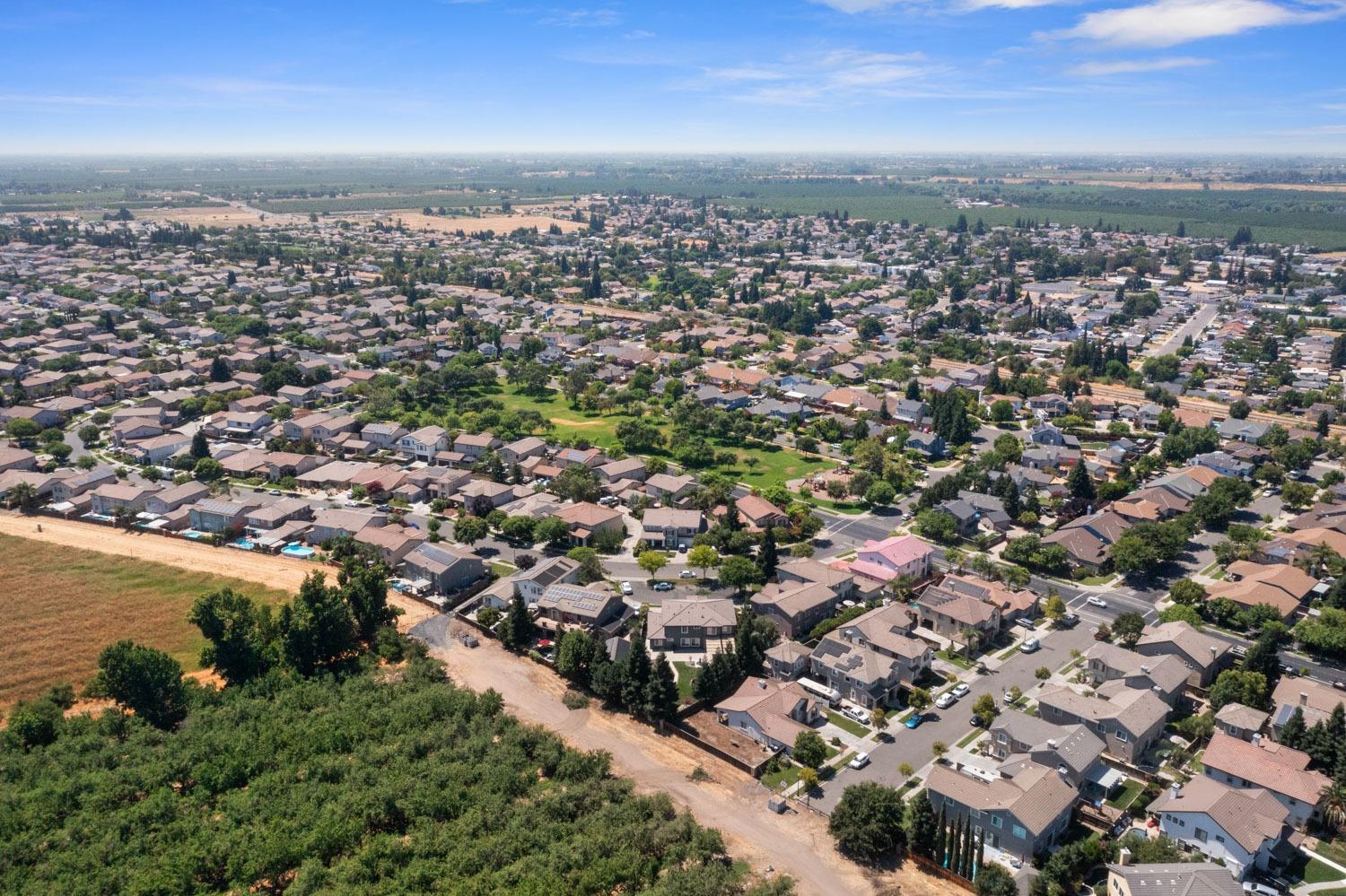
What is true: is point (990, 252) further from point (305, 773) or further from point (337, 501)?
point (305, 773)

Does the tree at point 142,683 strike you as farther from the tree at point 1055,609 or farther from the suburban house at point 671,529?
the tree at point 1055,609

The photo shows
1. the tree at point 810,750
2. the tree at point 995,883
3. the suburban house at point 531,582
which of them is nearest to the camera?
the tree at point 995,883

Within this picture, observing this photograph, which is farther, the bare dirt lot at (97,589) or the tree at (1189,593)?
the tree at (1189,593)

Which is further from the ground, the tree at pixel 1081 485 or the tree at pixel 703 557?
the tree at pixel 1081 485

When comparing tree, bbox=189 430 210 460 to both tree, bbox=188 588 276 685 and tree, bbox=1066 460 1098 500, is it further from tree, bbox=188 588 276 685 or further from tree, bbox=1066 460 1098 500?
tree, bbox=1066 460 1098 500

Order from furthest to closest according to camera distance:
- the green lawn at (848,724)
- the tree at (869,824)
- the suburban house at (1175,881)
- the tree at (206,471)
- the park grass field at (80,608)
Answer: the tree at (206,471) → the park grass field at (80,608) → the green lawn at (848,724) → the tree at (869,824) → the suburban house at (1175,881)

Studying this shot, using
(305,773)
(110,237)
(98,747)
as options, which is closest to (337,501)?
(98,747)

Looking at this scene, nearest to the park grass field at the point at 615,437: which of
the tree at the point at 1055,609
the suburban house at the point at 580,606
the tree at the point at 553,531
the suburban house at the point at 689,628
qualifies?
the tree at the point at 553,531
